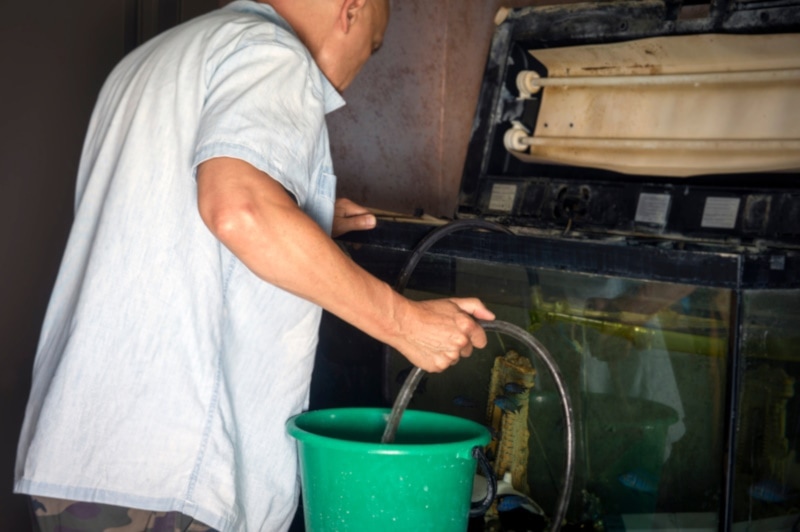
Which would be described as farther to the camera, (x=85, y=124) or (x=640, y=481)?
(x=85, y=124)

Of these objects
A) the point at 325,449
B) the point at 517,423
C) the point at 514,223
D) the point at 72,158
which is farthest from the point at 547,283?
the point at 72,158

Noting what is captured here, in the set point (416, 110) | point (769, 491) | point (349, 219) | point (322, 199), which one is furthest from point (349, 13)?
point (416, 110)

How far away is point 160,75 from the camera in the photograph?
1200 mm

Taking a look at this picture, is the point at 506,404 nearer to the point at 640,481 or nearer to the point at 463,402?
the point at 463,402

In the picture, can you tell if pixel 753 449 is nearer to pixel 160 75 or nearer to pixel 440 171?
pixel 160 75

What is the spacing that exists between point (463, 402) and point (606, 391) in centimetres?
33

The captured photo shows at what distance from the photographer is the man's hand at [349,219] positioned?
69.4 inches

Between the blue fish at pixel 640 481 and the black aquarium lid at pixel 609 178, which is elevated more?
the black aquarium lid at pixel 609 178

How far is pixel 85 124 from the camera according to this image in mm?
2373

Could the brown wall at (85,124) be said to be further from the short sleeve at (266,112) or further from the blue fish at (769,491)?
the blue fish at (769,491)

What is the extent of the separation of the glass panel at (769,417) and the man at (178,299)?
17.4 inches

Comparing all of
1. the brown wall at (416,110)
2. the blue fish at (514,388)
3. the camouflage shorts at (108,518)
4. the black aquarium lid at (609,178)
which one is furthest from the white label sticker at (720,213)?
the camouflage shorts at (108,518)

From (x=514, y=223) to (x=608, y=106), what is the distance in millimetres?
366

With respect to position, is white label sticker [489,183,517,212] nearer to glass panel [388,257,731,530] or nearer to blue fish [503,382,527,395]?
glass panel [388,257,731,530]
